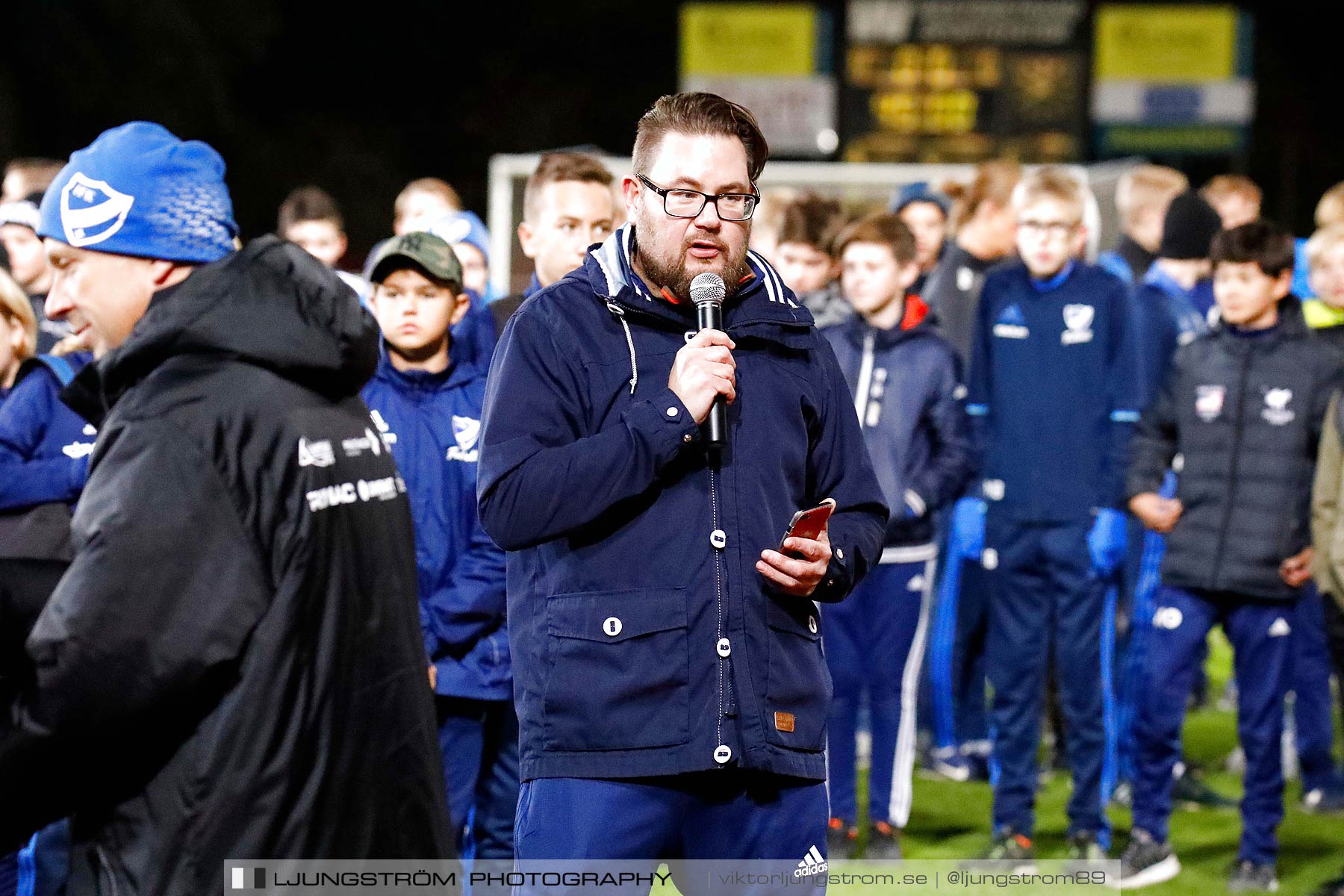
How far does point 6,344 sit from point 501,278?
235 inches

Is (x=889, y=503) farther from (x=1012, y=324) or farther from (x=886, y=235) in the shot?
(x=886, y=235)

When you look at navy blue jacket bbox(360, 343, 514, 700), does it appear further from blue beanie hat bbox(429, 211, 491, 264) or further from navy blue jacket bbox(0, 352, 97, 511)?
blue beanie hat bbox(429, 211, 491, 264)

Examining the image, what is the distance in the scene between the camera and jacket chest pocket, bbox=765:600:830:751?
10.2ft

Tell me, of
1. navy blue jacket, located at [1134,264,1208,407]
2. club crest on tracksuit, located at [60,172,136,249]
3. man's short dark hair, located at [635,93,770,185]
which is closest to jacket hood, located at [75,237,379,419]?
club crest on tracksuit, located at [60,172,136,249]

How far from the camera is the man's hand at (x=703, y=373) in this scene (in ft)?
9.98

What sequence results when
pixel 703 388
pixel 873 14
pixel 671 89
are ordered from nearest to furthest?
pixel 703 388
pixel 873 14
pixel 671 89

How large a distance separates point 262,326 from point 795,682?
117cm

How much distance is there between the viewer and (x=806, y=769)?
10.4 feet

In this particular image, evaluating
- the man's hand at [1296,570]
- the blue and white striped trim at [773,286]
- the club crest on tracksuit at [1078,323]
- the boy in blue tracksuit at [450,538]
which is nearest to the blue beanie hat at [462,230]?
the boy in blue tracksuit at [450,538]

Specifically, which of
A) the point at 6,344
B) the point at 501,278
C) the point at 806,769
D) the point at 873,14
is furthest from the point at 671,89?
the point at 806,769

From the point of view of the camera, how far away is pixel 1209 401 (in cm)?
639

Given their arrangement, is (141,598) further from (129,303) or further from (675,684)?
(675,684)

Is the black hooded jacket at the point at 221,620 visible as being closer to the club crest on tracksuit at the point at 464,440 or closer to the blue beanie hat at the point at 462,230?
the club crest on tracksuit at the point at 464,440

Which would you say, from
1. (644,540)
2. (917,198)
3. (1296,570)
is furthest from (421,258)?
(917,198)
